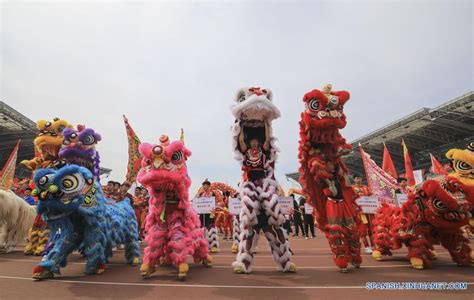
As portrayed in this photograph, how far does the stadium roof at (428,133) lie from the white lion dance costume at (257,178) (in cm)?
1427

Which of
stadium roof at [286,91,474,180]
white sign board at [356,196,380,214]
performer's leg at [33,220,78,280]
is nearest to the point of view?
performer's leg at [33,220,78,280]

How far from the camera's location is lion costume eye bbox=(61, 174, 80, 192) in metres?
4.38

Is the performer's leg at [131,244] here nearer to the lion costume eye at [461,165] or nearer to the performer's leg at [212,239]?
the performer's leg at [212,239]

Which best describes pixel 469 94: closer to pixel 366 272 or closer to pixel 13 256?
pixel 366 272

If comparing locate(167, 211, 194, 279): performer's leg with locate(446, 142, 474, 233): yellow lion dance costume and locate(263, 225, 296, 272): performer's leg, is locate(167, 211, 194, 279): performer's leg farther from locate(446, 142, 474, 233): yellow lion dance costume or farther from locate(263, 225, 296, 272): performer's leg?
locate(446, 142, 474, 233): yellow lion dance costume

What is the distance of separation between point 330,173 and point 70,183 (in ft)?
13.2

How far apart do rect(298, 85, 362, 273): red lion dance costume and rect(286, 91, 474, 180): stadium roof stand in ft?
45.5

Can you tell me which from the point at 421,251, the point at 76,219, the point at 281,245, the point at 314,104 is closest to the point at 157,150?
the point at 76,219

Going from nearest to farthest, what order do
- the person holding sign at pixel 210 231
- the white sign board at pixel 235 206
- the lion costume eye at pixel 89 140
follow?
the lion costume eye at pixel 89 140, the white sign board at pixel 235 206, the person holding sign at pixel 210 231

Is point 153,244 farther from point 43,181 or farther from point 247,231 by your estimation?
point 43,181

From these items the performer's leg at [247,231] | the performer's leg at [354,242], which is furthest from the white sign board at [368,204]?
the performer's leg at [247,231]

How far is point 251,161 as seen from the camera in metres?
4.94

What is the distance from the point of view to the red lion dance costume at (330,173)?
4.52 m

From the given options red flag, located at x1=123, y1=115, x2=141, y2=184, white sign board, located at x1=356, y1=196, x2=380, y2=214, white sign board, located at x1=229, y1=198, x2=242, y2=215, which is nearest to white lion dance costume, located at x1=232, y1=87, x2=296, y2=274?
white sign board, located at x1=229, y1=198, x2=242, y2=215
